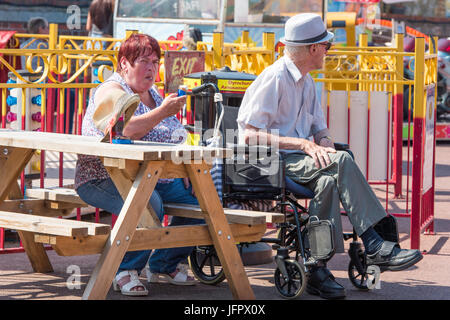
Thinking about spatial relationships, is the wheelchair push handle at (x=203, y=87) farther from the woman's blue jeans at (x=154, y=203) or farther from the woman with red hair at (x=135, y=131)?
the woman's blue jeans at (x=154, y=203)

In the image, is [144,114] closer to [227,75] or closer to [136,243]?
[136,243]

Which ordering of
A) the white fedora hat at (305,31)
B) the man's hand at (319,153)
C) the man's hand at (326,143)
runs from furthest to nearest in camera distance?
the man's hand at (326,143), the white fedora hat at (305,31), the man's hand at (319,153)

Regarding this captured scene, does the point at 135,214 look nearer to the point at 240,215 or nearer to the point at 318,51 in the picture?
the point at 240,215

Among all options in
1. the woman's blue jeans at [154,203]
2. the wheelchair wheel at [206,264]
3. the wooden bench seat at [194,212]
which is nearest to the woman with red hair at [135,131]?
the woman's blue jeans at [154,203]

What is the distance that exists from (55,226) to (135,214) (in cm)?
36

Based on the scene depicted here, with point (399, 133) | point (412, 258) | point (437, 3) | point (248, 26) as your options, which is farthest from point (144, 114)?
point (437, 3)

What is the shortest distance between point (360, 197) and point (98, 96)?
1447 mm

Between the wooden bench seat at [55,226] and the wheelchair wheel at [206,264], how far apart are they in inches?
43.6

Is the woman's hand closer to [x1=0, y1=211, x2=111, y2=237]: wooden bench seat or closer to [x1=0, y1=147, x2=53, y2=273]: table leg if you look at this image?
[x1=0, y1=211, x2=111, y2=237]: wooden bench seat

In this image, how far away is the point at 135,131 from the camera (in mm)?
4648

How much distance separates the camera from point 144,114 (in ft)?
15.3

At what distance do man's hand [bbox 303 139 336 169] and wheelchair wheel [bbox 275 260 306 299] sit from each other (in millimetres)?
540

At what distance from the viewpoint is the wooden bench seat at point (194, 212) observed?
467 cm

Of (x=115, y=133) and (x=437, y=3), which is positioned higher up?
(x=437, y=3)
